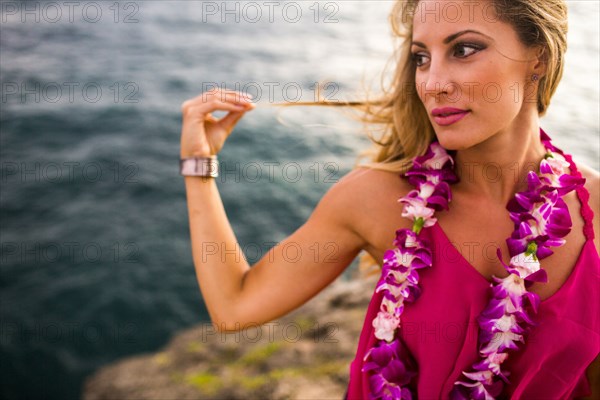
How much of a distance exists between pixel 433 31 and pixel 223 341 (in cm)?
326

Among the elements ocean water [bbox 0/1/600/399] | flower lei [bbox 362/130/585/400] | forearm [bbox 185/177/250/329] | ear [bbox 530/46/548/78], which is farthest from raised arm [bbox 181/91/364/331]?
ocean water [bbox 0/1/600/399]

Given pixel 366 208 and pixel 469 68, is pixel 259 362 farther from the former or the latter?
pixel 469 68

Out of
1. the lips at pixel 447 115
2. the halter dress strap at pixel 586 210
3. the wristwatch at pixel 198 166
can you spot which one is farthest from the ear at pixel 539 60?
the wristwatch at pixel 198 166

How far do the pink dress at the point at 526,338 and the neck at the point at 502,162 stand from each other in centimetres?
32

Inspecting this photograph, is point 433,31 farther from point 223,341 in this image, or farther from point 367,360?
point 223,341

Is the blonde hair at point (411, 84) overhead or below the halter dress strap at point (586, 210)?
overhead

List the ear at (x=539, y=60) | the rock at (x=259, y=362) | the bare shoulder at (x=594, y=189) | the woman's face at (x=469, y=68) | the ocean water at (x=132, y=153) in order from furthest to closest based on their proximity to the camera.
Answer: the ocean water at (x=132, y=153), the rock at (x=259, y=362), the bare shoulder at (x=594, y=189), the ear at (x=539, y=60), the woman's face at (x=469, y=68)

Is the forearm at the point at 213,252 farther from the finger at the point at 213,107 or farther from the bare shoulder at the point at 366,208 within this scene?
the bare shoulder at the point at 366,208

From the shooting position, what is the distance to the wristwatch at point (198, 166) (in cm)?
234

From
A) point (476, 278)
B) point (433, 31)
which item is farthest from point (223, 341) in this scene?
point (433, 31)

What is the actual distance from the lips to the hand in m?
0.72

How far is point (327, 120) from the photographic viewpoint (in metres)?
7.71

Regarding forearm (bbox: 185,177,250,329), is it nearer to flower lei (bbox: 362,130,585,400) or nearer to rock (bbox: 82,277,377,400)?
flower lei (bbox: 362,130,585,400)

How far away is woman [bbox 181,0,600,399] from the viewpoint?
2074 millimetres
